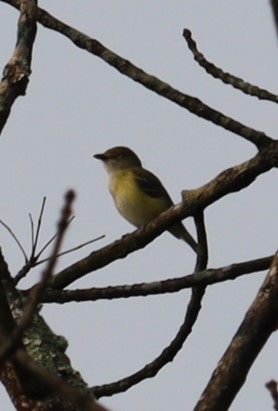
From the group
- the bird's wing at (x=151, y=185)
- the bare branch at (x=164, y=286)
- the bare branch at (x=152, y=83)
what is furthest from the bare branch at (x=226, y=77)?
the bird's wing at (x=151, y=185)

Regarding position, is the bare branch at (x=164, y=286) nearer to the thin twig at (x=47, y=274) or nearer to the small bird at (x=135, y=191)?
the thin twig at (x=47, y=274)

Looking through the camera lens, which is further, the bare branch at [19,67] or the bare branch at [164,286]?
the bare branch at [164,286]

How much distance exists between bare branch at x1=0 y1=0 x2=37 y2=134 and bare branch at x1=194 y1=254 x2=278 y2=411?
4.37ft

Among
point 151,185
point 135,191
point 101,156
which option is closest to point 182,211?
point 135,191

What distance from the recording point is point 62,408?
3457mm

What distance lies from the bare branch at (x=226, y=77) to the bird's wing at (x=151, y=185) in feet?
17.0

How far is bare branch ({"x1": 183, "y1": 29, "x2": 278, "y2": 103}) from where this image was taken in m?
4.85

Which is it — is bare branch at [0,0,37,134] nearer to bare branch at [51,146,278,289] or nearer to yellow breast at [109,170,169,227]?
bare branch at [51,146,278,289]

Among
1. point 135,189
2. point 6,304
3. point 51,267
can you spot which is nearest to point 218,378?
point 6,304

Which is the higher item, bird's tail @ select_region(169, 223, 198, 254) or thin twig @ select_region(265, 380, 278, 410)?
bird's tail @ select_region(169, 223, 198, 254)

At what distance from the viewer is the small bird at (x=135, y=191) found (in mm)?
10039

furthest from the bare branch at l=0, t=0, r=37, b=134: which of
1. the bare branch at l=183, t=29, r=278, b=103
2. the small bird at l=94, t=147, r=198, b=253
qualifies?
the small bird at l=94, t=147, r=198, b=253

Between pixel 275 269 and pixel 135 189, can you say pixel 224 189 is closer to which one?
pixel 275 269

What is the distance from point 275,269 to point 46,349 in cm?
96
